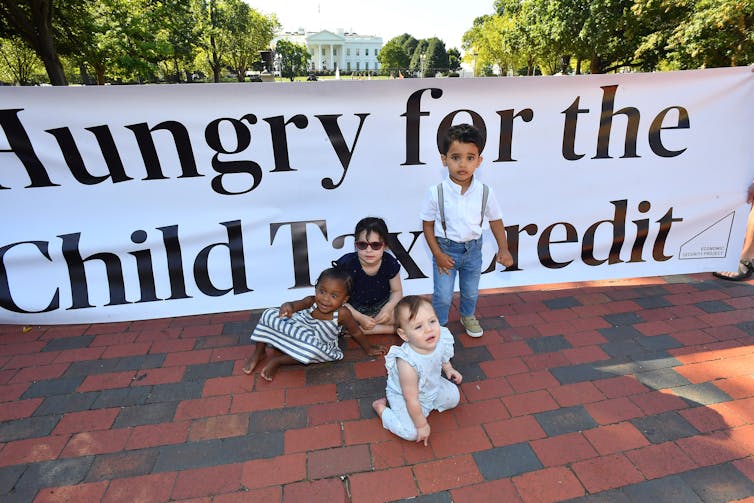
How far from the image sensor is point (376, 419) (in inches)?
88.4

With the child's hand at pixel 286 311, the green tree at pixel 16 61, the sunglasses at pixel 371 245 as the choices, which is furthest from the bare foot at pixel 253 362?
the green tree at pixel 16 61

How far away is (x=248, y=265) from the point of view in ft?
10.6

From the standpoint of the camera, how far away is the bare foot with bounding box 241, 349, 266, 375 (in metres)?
2.65

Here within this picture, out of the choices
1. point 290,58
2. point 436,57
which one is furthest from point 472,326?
point 436,57

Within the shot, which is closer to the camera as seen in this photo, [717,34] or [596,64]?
[717,34]

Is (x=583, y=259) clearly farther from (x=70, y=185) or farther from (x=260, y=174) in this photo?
(x=70, y=185)

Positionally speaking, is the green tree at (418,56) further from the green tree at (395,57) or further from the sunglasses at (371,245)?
the sunglasses at (371,245)

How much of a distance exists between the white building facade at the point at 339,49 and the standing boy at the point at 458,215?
363 feet

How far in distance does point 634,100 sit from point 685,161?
0.61 metres

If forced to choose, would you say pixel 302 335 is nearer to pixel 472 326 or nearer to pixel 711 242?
pixel 472 326

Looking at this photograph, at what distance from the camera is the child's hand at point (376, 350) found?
2766 mm

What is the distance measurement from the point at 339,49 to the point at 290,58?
49956 millimetres

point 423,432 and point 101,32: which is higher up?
point 101,32

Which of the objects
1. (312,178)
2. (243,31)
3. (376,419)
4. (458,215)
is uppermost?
(243,31)
